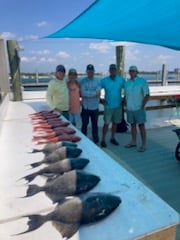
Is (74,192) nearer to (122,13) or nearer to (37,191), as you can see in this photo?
(37,191)

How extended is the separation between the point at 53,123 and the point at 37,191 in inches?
54.8

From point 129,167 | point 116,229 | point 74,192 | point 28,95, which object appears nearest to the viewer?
point 116,229

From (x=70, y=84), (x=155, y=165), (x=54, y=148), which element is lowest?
(x=155, y=165)

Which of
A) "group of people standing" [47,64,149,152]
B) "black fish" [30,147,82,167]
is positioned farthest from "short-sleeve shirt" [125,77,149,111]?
"black fish" [30,147,82,167]

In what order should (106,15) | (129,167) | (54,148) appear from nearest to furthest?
(54,148), (106,15), (129,167)

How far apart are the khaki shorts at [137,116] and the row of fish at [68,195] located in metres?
2.30

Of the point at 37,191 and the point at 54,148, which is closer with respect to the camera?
the point at 37,191

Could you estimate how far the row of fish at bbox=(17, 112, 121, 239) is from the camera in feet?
3.35

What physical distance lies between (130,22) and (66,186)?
2178 mm

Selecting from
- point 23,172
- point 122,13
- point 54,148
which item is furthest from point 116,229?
point 122,13

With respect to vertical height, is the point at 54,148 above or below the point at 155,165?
above

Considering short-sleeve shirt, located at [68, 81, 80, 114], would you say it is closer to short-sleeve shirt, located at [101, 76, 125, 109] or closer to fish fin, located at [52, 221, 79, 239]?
short-sleeve shirt, located at [101, 76, 125, 109]

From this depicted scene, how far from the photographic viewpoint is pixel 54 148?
1.79 m

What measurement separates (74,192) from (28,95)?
15.3 feet
